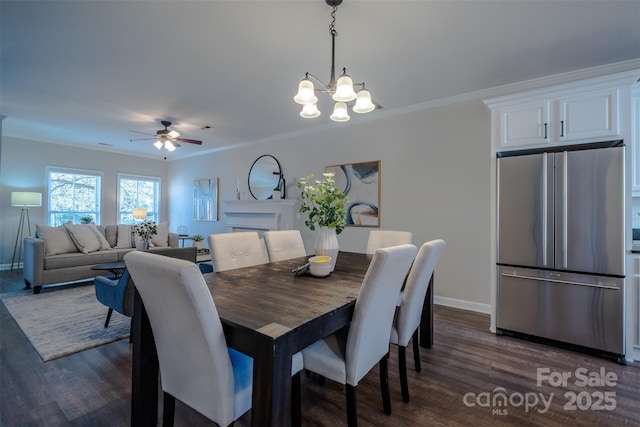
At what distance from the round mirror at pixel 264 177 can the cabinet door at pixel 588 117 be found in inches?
159

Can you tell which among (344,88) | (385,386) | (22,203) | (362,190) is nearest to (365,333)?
(385,386)

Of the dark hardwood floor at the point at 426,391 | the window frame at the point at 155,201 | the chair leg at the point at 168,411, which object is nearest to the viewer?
the chair leg at the point at 168,411

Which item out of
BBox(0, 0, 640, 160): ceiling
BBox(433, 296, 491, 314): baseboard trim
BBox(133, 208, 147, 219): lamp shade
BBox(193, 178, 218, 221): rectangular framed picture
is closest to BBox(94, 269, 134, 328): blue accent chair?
BBox(0, 0, 640, 160): ceiling

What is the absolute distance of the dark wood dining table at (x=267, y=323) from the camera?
1026mm

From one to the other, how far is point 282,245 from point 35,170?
620cm

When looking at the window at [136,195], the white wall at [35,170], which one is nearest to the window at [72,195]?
the white wall at [35,170]

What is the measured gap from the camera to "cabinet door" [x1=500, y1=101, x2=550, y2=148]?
2793mm

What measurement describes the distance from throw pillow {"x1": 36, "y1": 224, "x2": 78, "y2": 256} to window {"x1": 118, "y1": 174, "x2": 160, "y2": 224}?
2352 millimetres

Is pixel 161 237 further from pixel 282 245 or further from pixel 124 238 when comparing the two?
pixel 282 245

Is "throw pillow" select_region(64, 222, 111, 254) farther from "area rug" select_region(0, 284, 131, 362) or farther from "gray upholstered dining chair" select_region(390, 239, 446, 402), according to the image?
"gray upholstered dining chair" select_region(390, 239, 446, 402)

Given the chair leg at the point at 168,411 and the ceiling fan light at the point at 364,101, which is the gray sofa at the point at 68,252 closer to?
the chair leg at the point at 168,411

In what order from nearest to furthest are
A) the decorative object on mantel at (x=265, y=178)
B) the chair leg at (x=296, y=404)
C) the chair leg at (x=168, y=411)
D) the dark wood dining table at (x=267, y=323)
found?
the dark wood dining table at (x=267, y=323) → the chair leg at (x=168, y=411) → the chair leg at (x=296, y=404) → the decorative object on mantel at (x=265, y=178)

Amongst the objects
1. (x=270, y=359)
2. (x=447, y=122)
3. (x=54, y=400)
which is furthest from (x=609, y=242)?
(x=54, y=400)

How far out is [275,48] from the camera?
256cm
